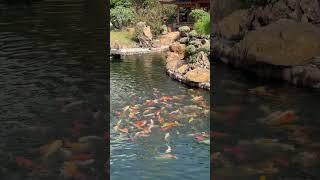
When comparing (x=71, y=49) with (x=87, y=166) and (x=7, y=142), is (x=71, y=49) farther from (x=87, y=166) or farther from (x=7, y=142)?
(x=87, y=166)

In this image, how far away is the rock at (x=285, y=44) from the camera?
2123 cm

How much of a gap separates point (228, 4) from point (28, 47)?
1312 centimetres

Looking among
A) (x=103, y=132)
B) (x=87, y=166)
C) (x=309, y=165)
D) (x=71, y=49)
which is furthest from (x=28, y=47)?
(x=309, y=165)

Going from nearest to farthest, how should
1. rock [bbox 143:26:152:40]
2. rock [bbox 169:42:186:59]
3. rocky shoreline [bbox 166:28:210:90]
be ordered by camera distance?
1. rocky shoreline [bbox 166:28:210:90]
2. rock [bbox 169:42:186:59]
3. rock [bbox 143:26:152:40]

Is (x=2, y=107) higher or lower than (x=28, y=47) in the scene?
lower

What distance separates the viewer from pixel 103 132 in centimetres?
1528

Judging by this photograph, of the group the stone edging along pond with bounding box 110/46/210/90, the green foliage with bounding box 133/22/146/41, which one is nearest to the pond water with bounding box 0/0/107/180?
the stone edging along pond with bounding box 110/46/210/90

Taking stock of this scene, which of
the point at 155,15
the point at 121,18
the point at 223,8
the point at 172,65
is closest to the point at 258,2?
the point at 223,8

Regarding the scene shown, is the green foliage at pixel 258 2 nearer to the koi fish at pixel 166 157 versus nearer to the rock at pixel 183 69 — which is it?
the rock at pixel 183 69

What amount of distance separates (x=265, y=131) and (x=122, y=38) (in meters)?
21.3

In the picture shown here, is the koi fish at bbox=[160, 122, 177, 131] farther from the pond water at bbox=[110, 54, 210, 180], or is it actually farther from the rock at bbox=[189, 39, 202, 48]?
the rock at bbox=[189, 39, 202, 48]

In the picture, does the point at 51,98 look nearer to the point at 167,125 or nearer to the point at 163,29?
the point at 167,125

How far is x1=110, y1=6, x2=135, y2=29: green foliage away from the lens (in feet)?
124

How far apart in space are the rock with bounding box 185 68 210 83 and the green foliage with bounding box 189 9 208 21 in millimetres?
12943
